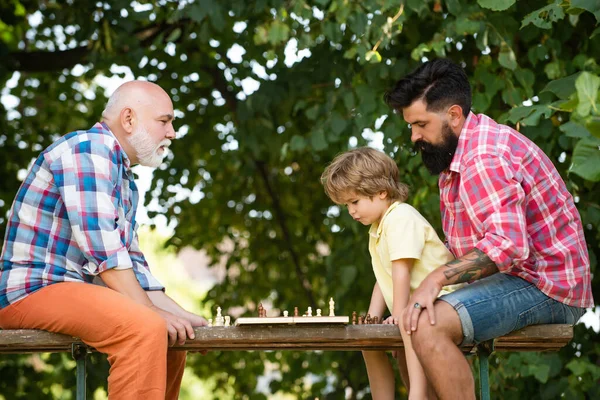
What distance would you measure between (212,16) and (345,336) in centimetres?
280

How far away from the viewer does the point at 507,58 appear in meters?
5.16

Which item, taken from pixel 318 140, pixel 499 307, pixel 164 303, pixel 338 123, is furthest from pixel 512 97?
pixel 164 303

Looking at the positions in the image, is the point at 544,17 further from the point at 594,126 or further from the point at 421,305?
the point at 594,126

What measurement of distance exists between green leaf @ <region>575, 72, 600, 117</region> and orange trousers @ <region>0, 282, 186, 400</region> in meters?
1.53

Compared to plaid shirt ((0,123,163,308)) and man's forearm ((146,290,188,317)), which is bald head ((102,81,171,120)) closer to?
plaid shirt ((0,123,163,308))

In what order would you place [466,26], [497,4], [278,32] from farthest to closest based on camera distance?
[278,32] → [466,26] → [497,4]

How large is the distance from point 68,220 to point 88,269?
8.0 inches

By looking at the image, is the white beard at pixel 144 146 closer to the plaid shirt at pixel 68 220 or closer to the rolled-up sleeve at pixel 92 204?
the plaid shirt at pixel 68 220

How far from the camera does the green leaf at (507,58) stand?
514 centimetres

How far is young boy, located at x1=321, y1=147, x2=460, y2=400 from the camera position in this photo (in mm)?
3916

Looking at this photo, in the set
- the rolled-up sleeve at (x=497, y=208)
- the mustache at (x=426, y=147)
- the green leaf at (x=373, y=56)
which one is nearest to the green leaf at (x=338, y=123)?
the green leaf at (x=373, y=56)

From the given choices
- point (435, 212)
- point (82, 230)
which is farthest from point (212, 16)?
point (82, 230)

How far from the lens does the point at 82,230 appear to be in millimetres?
3578

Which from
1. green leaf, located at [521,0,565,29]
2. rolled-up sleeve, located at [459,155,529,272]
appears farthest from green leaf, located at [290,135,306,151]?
rolled-up sleeve, located at [459,155,529,272]
